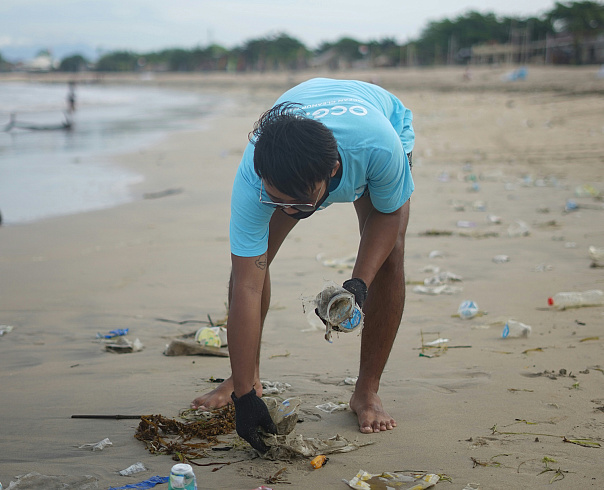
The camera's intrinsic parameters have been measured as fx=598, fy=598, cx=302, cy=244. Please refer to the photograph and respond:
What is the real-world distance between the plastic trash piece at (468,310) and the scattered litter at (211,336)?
1.38 m

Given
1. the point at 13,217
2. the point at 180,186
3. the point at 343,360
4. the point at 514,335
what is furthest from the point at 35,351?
the point at 180,186

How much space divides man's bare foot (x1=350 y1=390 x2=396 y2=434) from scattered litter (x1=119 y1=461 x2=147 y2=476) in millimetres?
793

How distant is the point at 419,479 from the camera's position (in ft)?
6.03

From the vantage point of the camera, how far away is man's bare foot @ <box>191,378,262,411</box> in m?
2.43

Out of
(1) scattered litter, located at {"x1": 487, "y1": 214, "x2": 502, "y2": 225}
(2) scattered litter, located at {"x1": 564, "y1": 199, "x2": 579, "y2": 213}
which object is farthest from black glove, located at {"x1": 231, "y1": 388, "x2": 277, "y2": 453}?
(2) scattered litter, located at {"x1": 564, "y1": 199, "x2": 579, "y2": 213}

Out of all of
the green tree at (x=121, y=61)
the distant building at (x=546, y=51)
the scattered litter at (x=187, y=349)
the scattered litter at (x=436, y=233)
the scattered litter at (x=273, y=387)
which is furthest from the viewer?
the green tree at (x=121, y=61)

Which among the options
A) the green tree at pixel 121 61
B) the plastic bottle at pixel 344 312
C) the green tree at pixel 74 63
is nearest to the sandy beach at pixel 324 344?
the plastic bottle at pixel 344 312

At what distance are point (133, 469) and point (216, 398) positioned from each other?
0.58 m

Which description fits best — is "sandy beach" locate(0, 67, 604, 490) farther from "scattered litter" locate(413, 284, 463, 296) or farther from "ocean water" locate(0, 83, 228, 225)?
"ocean water" locate(0, 83, 228, 225)

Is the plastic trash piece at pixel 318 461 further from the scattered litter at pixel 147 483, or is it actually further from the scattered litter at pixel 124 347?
the scattered litter at pixel 124 347

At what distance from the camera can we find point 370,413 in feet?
7.45

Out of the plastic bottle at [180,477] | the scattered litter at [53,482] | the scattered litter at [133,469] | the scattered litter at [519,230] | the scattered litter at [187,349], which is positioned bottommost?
the scattered litter at [187,349]

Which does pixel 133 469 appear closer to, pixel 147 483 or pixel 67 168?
pixel 147 483

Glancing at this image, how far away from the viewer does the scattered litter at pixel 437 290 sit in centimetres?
392
